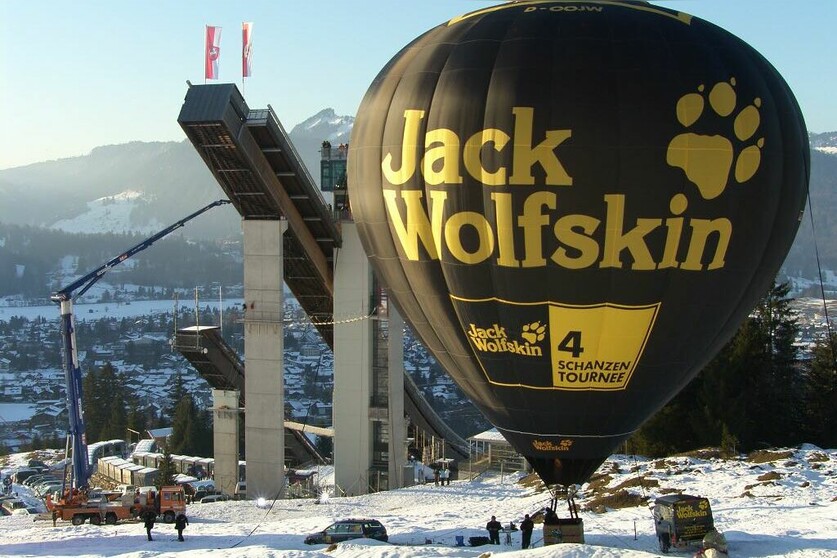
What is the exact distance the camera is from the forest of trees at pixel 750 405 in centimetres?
3609

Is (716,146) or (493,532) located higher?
(716,146)

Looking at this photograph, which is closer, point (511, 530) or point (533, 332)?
point (533, 332)

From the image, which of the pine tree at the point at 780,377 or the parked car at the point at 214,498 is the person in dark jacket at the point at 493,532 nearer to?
the parked car at the point at 214,498

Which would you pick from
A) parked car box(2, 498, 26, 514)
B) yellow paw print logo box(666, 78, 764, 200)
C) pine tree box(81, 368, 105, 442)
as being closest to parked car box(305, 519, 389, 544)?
yellow paw print logo box(666, 78, 764, 200)

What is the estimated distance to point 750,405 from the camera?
36688 mm

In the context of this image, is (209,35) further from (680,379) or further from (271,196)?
(680,379)

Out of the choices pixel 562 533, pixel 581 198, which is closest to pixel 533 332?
pixel 581 198

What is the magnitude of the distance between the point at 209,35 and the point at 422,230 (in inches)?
766

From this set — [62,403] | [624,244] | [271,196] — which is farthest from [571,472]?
[62,403]

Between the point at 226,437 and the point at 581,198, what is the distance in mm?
25546

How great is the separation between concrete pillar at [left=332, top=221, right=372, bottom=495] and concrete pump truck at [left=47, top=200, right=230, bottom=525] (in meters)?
8.51

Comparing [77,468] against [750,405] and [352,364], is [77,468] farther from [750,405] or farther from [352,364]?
[750,405]

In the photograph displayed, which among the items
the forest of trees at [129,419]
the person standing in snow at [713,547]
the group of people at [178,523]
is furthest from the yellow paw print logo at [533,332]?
the forest of trees at [129,419]

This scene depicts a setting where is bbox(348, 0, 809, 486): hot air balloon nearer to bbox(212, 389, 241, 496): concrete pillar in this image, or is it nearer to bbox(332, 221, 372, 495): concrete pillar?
bbox(332, 221, 372, 495): concrete pillar
